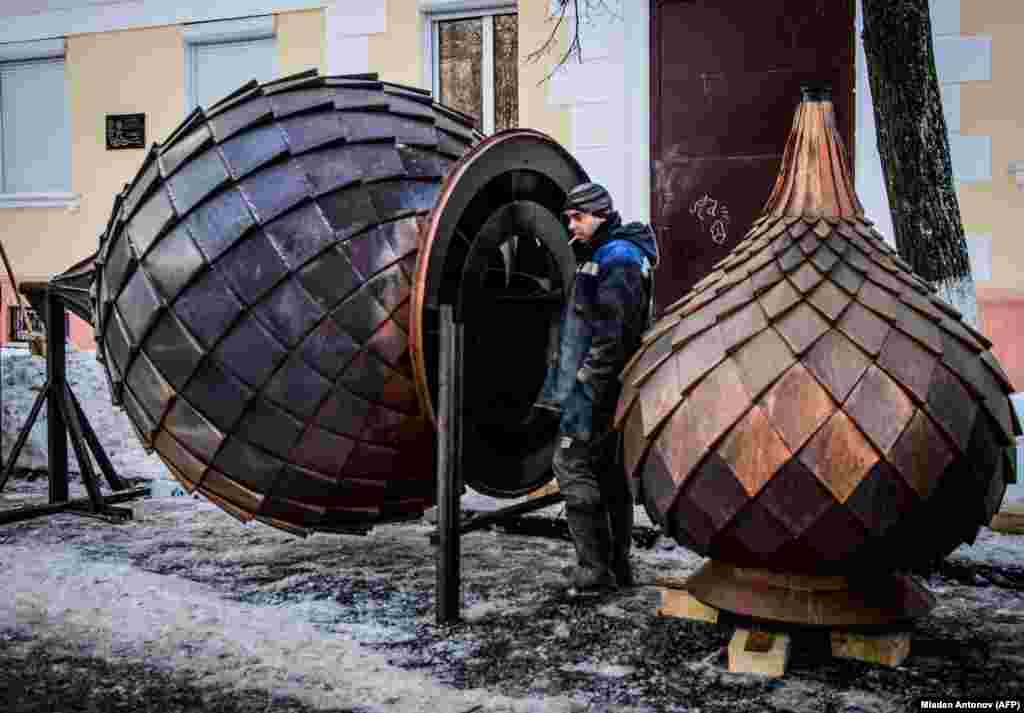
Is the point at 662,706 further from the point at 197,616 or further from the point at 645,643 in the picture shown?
the point at 197,616

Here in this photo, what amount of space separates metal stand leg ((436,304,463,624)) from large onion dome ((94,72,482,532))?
248 mm

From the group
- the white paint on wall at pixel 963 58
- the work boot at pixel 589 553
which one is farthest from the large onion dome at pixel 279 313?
the white paint on wall at pixel 963 58

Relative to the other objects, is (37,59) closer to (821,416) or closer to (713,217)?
(713,217)

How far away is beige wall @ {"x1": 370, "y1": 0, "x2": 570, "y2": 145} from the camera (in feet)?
30.5

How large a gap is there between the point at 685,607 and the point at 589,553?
24.1 inches

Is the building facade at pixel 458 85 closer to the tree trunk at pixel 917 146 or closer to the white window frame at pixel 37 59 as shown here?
the white window frame at pixel 37 59

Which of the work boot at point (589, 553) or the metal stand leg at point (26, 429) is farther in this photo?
the metal stand leg at point (26, 429)

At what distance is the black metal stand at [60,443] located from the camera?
6.03 meters

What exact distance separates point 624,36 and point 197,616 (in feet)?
20.0

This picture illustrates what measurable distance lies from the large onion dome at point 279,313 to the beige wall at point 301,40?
235 inches

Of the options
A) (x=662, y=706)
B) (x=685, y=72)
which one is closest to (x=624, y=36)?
(x=685, y=72)

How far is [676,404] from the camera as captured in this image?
367 centimetres

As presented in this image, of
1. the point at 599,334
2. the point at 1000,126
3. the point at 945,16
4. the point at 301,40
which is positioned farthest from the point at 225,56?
the point at 599,334

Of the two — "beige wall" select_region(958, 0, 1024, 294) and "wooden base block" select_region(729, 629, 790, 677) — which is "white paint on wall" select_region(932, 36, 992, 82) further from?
"wooden base block" select_region(729, 629, 790, 677)
